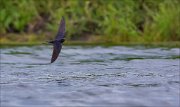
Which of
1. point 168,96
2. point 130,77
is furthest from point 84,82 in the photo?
point 168,96

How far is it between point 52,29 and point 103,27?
4.56ft

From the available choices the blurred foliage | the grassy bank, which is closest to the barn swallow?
the grassy bank

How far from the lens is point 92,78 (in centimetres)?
936

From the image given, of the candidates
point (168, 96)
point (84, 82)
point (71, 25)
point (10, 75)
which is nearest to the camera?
point (168, 96)

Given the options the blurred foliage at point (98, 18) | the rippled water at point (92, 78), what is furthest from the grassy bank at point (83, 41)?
the rippled water at point (92, 78)

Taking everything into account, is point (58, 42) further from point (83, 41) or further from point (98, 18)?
point (98, 18)

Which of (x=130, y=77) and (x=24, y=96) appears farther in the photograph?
(x=130, y=77)

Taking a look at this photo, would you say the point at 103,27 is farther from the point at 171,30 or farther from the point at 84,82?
the point at 84,82

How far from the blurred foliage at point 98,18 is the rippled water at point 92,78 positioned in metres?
3.03

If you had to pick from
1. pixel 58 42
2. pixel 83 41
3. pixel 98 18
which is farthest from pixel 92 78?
pixel 98 18

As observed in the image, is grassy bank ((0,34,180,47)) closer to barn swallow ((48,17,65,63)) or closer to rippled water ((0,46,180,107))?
rippled water ((0,46,180,107))

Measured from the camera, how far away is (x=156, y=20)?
1731 centimetres

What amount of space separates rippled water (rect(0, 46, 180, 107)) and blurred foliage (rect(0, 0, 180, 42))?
303 centimetres

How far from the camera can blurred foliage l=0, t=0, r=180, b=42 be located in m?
17.3
